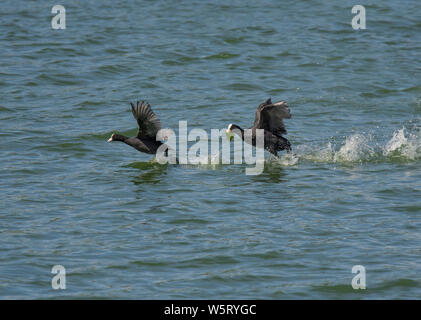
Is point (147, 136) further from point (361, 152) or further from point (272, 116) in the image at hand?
point (361, 152)

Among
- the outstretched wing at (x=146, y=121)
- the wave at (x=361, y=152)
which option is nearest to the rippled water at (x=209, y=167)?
the wave at (x=361, y=152)

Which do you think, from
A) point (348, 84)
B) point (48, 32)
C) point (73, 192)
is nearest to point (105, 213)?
point (73, 192)

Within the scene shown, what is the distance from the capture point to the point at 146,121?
1140cm

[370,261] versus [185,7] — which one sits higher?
[185,7]

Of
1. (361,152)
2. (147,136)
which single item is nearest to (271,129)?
(361,152)

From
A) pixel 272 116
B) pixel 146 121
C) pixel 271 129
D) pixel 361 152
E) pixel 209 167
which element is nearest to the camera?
pixel 146 121

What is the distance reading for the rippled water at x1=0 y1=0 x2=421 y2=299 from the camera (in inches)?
316

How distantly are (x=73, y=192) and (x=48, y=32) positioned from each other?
10.4 metres

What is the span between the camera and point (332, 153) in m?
12.2

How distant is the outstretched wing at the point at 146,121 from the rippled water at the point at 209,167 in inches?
23.4

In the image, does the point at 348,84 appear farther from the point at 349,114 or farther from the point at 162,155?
the point at 162,155

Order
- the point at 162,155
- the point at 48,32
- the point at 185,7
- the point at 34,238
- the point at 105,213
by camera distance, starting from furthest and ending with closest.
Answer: the point at 185,7 < the point at 48,32 < the point at 162,155 < the point at 105,213 < the point at 34,238

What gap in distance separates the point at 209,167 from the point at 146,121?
4.26 ft

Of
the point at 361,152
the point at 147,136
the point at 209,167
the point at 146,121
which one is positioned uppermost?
the point at 146,121
